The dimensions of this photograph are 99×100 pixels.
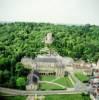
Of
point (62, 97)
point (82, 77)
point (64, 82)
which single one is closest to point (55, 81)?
point (64, 82)

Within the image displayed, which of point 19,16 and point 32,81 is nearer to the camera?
point 32,81

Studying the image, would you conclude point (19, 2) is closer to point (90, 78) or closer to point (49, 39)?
point (49, 39)

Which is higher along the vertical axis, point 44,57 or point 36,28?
point 36,28

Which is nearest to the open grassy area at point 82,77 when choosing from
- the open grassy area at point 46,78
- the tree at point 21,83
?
the open grassy area at point 46,78

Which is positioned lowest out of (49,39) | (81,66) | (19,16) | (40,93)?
(40,93)

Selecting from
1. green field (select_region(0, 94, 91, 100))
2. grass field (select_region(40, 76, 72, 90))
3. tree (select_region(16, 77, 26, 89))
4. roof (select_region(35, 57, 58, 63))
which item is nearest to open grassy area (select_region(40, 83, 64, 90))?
grass field (select_region(40, 76, 72, 90))

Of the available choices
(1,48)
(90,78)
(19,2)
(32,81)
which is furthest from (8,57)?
(90,78)

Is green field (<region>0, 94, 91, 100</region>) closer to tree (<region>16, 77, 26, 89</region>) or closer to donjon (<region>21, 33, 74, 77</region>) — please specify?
tree (<region>16, 77, 26, 89</region>)
